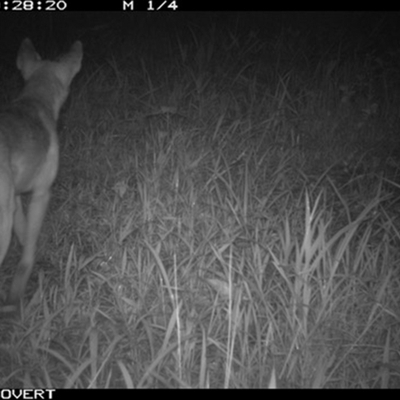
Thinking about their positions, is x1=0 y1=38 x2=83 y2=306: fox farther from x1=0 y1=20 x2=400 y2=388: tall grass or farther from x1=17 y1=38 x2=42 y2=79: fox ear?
x1=0 y1=20 x2=400 y2=388: tall grass

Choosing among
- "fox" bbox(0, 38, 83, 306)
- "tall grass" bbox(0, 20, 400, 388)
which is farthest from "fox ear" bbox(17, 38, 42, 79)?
"tall grass" bbox(0, 20, 400, 388)

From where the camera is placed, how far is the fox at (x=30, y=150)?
3.79 m

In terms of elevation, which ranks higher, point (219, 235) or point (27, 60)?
point (27, 60)

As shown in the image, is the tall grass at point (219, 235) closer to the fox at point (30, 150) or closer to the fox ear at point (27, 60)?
the fox at point (30, 150)

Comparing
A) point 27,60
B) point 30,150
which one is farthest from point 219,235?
point 27,60

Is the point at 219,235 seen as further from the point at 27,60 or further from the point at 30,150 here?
the point at 27,60

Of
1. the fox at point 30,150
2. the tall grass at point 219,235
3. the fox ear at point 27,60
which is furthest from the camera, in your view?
the fox ear at point 27,60

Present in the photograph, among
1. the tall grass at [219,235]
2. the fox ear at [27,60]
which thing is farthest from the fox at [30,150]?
the tall grass at [219,235]

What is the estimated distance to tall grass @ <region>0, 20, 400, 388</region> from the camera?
3158mm

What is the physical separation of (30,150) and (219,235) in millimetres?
1145

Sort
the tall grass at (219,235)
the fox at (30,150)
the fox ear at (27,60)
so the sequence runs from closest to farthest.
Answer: the tall grass at (219,235) < the fox at (30,150) < the fox ear at (27,60)

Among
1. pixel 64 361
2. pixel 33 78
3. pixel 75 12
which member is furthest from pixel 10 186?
pixel 75 12

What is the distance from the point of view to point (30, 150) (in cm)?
409

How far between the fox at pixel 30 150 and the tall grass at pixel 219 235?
187 millimetres
